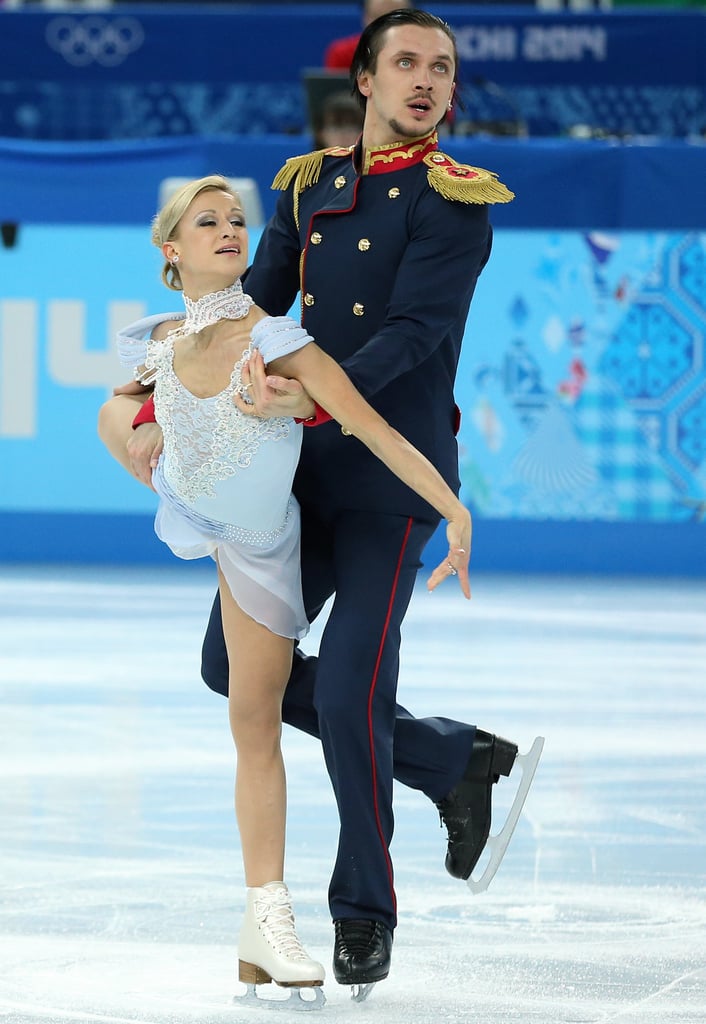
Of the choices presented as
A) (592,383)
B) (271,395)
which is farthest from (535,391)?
(271,395)

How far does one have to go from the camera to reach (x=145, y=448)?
2857mm

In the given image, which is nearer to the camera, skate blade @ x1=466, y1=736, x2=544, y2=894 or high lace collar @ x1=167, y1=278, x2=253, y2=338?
Result: high lace collar @ x1=167, y1=278, x2=253, y2=338

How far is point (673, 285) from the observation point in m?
8.23

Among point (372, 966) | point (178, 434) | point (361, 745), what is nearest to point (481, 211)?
point (178, 434)

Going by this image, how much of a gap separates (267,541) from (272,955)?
0.64m

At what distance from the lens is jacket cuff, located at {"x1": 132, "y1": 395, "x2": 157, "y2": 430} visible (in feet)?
9.46

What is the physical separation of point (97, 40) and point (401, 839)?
6865mm

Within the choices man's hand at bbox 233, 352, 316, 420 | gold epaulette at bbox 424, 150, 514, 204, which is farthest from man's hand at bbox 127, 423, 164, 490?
gold epaulette at bbox 424, 150, 514, 204

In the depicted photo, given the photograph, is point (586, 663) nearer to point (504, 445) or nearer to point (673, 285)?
point (504, 445)

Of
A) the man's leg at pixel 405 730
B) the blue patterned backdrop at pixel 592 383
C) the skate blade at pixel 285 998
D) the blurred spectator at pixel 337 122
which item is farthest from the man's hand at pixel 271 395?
the blue patterned backdrop at pixel 592 383

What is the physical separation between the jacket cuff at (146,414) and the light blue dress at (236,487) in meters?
0.08

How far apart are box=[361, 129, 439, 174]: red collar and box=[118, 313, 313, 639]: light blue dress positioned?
1.22 feet

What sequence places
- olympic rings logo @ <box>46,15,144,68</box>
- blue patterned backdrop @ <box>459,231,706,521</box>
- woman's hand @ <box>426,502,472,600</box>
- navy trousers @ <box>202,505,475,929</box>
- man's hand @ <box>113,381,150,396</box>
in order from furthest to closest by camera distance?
1. olympic rings logo @ <box>46,15,144,68</box>
2. blue patterned backdrop @ <box>459,231,706,521</box>
3. man's hand @ <box>113,381,150,396</box>
4. navy trousers @ <box>202,505,475,929</box>
5. woman's hand @ <box>426,502,472,600</box>

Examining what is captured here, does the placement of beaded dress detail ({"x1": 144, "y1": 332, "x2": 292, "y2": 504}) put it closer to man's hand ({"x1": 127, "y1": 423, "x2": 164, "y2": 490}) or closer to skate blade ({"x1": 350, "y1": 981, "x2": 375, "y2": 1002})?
man's hand ({"x1": 127, "y1": 423, "x2": 164, "y2": 490})
